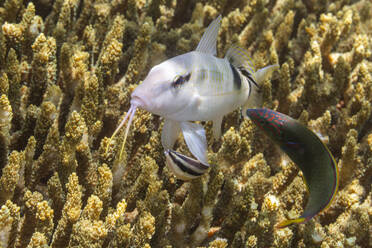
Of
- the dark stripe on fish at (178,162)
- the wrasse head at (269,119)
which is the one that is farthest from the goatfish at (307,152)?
the dark stripe on fish at (178,162)

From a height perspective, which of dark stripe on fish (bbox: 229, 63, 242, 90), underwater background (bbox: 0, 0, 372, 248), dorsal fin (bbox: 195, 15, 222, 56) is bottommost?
underwater background (bbox: 0, 0, 372, 248)

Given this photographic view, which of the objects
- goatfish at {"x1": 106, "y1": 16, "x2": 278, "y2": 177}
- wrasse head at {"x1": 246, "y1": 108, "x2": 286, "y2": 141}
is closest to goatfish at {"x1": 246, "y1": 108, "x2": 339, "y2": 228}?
wrasse head at {"x1": 246, "y1": 108, "x2": 286, "y2": 141}

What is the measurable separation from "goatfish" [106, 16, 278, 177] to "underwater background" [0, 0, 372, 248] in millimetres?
531

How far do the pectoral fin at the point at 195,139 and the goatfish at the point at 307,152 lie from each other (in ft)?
0.98

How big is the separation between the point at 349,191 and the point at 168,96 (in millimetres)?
2025

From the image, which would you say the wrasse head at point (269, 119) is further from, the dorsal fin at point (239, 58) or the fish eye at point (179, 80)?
the dorsal fin at point (239, 58)

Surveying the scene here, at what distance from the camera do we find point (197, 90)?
5.54ft

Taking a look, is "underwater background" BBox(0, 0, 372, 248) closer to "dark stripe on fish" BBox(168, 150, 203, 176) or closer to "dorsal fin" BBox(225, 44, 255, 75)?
"dark stripe on fish" BBox(168, 150, 203, 176)

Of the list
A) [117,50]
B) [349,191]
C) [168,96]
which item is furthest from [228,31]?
[168,96]

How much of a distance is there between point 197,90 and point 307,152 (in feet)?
1.87

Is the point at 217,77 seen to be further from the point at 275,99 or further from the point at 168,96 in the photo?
the point at 275,99

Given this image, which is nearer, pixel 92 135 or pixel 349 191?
A: pixel 92 135

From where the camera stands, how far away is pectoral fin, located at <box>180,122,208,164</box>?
1.74 metres

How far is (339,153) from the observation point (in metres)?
3.16
